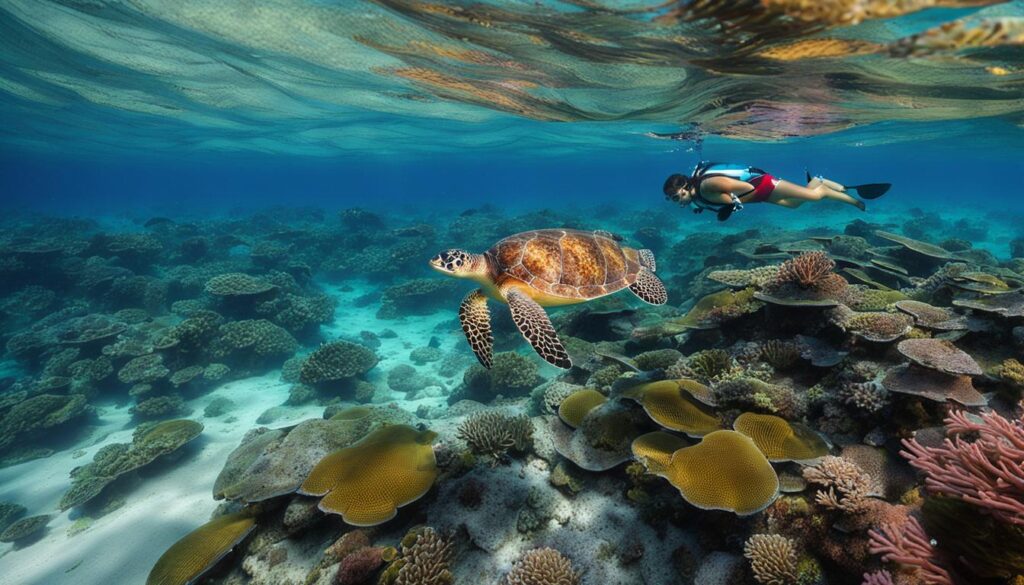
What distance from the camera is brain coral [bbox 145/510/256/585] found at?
433 cm

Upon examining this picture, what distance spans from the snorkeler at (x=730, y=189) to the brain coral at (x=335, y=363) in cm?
1052

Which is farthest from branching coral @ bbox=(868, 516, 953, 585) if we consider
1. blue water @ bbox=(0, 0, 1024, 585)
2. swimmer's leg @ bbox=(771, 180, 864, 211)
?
swimmer's leg @ bbox=(771, 180, 864, 211)

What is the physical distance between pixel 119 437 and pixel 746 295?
52.2ft

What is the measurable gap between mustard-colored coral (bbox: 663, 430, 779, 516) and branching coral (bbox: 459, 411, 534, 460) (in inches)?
74.8

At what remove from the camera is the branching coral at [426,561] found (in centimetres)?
379

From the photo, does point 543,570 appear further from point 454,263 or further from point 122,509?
point 122,509

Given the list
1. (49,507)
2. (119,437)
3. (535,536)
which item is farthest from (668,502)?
(119,437)

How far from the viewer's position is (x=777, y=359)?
513 centimetres

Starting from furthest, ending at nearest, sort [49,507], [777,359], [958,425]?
[49,507] < [777,359] < [958,425]

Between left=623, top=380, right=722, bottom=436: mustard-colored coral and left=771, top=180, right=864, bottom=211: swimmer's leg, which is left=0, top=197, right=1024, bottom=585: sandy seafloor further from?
left=771, top=180, right=864, bottom=211: swimmer's leg

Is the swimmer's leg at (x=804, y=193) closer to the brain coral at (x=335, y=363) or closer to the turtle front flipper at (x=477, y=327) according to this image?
the turtle front flipper at (x=477, y=327)

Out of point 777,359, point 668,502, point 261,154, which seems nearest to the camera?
point 668,502

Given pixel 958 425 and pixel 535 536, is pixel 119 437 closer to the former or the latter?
pixel 535 536

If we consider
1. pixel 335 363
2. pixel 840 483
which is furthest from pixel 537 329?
pixel 335 363
